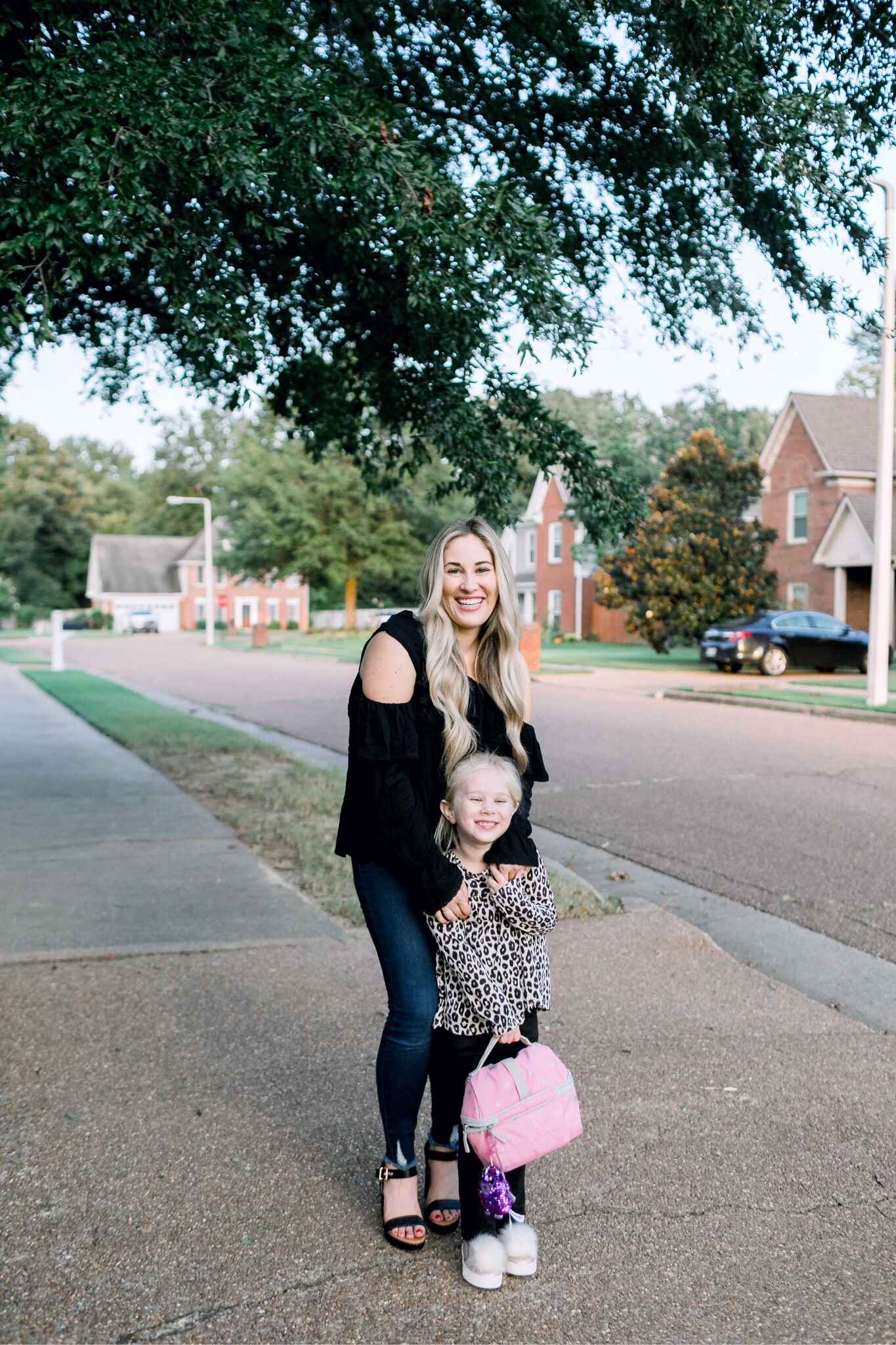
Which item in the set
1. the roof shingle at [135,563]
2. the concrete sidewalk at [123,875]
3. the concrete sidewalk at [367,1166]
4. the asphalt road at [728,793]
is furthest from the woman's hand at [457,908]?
the roof shingle at [135,563]

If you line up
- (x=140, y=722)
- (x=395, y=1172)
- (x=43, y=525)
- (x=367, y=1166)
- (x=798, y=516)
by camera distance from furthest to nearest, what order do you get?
(x=43, y=525)
(x=798, y=516)
(x=140, y=722)
(x=367, y=1166)
(x=395, y=1172)

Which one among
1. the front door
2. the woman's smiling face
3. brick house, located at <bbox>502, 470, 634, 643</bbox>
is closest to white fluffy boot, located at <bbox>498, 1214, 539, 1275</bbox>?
the woman's smiling face

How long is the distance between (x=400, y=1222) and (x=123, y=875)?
4204mm

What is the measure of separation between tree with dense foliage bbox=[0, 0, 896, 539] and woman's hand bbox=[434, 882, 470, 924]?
324cm

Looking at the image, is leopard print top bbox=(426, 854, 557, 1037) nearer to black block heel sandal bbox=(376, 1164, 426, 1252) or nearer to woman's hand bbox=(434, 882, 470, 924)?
woman's hand bbox=(434, 882, 470, 924)

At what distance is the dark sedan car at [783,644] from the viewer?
24.1 metres

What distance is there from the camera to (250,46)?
16.1ft

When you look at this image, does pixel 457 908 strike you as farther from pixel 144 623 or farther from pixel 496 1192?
pixel 144 623

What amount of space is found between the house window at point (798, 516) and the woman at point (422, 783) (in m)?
31.5

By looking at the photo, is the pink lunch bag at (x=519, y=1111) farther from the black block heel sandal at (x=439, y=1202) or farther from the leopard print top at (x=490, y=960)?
the black block heel sandal at (x=439, y=1202)

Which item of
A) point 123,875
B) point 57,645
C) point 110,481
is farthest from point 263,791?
point 110,481

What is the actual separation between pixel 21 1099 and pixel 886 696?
16134mm

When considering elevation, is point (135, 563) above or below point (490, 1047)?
above

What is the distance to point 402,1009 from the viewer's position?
9.53ft
